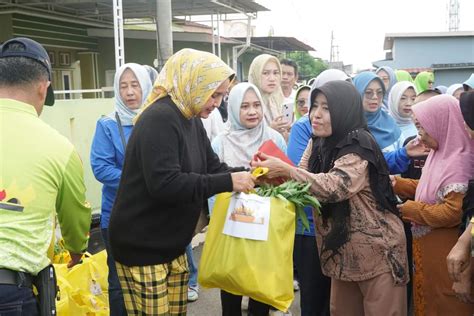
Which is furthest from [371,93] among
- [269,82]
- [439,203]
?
[439,203]

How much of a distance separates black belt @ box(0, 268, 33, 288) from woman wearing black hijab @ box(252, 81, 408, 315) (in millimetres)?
1330

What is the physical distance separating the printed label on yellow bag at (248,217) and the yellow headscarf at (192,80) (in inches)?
21.9

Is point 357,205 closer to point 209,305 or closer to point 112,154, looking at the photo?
point 112,154

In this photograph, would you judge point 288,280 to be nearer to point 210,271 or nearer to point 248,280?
point 248,280

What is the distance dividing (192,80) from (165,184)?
546mm

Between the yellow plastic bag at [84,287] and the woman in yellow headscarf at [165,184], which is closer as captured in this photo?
the woman in yellow headscarf at [165,184]

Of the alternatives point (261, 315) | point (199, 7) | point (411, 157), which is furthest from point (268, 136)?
point (199, 7)

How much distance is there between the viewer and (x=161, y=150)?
2.26 metres

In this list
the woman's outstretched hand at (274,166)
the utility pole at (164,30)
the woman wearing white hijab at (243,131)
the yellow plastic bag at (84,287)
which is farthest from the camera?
the utility pole at (164,30)

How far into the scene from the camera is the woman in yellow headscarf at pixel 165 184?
228cm

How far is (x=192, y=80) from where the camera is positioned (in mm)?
2434

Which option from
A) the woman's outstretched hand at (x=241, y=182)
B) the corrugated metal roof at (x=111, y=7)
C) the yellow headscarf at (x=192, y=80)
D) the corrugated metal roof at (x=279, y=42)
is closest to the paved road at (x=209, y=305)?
the woman's outstretched hand at (x=241, y=182)

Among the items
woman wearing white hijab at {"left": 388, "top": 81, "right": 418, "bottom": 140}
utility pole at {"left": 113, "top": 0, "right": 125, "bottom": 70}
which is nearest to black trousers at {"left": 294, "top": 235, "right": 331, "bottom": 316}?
woman wearing white hijab at {"left": 388, "top": 81, "right": 418, "bottom": 140}

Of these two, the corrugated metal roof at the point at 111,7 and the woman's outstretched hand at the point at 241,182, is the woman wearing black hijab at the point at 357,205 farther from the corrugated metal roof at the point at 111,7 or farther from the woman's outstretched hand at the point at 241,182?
the corrugated metal roof at the point at 111,7
